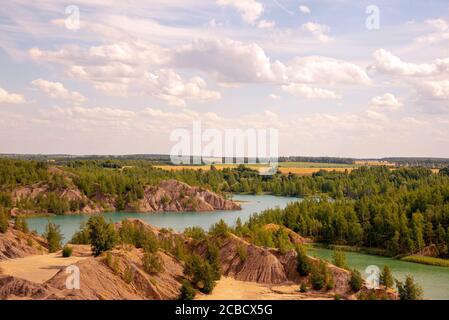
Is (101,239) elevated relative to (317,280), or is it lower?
elevated

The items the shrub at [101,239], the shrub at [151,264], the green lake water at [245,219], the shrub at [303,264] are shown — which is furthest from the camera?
the green lake water at [245,219]

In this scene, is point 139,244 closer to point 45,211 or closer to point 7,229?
point 7,229

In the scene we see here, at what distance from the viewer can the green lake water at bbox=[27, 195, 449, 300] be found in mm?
53062

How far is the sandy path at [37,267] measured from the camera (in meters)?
35.8

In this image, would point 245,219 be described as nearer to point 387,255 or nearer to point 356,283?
point 387,255

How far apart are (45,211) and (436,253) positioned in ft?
269

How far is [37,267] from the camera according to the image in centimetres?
3988

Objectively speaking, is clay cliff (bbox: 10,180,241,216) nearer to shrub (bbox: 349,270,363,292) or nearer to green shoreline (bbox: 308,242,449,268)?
green shoreline (bbox: 308,242,449,268)

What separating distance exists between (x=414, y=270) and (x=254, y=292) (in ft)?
84.9

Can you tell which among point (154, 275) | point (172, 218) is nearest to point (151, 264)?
point (154, 275)

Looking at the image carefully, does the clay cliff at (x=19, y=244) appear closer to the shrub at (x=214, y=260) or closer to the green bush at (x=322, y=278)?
the shrub at (x=214, y=260)

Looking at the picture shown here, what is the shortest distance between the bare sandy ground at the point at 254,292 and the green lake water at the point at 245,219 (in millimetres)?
10945

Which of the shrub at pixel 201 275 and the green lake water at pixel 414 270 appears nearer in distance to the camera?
the shrub at pixel 201 275

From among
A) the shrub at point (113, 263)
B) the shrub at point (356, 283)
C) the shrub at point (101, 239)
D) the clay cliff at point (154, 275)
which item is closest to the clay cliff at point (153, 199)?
the clay cliff at point (154, 275)
